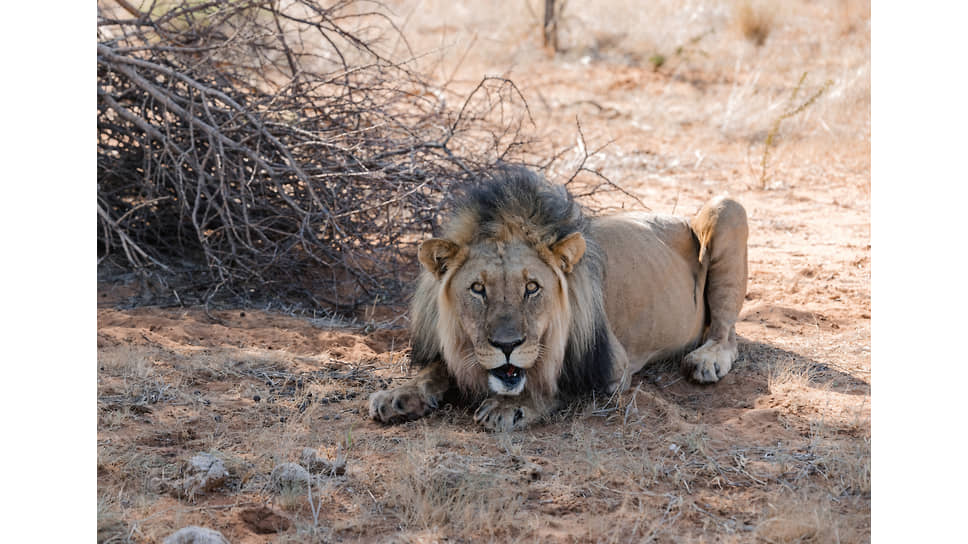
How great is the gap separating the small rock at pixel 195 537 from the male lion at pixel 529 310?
→ 124cm

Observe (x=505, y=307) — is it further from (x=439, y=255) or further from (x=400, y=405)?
(x=400, y=405)

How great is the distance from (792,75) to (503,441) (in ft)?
31.7

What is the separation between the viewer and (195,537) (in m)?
2.78

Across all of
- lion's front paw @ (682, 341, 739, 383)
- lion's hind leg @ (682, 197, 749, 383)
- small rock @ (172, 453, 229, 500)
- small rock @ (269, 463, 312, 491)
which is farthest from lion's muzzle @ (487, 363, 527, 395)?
lion's hind leg @ (682, 197, 749, 383)

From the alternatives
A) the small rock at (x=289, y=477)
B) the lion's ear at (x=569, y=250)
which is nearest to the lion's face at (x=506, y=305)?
the lion's ear at (x=569, y=250)

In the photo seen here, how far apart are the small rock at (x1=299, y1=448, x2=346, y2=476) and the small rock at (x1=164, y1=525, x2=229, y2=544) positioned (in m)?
0.66

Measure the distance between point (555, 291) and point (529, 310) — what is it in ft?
0.56

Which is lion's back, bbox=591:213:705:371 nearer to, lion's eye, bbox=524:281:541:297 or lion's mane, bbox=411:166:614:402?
lion's mane, bbox=411:166:614:402

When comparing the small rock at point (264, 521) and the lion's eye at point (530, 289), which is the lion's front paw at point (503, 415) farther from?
the small rock at point (264, 521)

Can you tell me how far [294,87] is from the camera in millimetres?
5957

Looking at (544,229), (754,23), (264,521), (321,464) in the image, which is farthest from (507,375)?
(754,23)

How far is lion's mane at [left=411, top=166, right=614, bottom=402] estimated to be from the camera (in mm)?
3914
